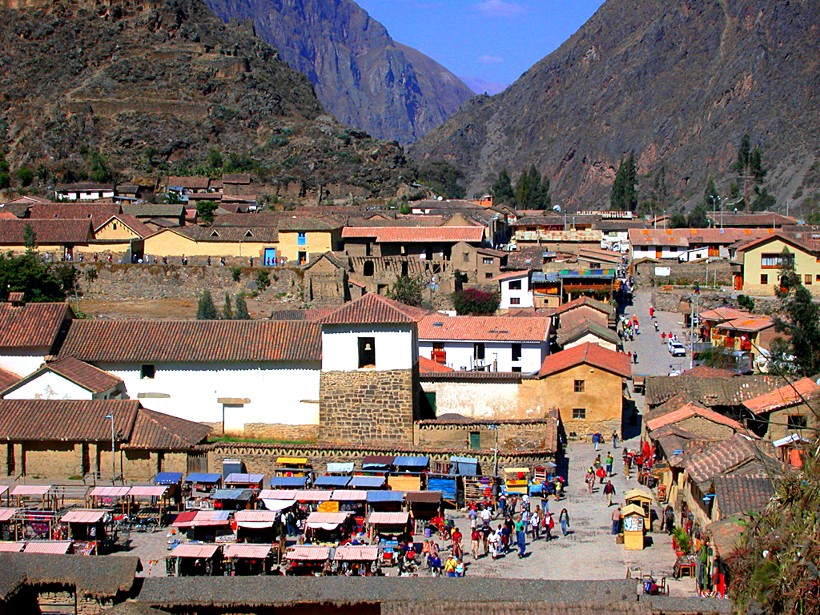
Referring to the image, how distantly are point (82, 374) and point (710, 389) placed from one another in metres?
19.0

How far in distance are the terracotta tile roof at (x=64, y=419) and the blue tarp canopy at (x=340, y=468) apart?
5325mm

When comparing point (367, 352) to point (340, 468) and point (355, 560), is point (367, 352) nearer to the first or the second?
point (340, 468)

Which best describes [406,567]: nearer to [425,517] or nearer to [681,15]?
[425,517]

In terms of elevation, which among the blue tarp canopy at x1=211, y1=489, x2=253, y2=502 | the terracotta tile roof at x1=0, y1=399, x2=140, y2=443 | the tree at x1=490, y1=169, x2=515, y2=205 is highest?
the tree at x1=490, y1=169, x2=515, y2=205

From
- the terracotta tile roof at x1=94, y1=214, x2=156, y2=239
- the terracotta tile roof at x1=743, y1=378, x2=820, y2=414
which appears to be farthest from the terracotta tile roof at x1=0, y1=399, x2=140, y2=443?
the terracotta tile roof at x1=94, y1=214, x2=156, y2=239

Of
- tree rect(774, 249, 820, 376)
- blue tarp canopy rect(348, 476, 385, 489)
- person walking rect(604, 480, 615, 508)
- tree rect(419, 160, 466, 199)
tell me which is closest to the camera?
blue tarp canopy rect(348, 476, 385, 489)

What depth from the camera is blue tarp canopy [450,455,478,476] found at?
92.3 ft

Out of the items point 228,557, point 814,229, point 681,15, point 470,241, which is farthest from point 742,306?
point 681,15

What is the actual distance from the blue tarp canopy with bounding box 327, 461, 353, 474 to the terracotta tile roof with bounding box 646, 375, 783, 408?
10.9 meters

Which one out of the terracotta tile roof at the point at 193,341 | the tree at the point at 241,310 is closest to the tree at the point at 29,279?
the tree at the point at 241,310

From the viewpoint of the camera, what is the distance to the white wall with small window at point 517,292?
57.8 meters

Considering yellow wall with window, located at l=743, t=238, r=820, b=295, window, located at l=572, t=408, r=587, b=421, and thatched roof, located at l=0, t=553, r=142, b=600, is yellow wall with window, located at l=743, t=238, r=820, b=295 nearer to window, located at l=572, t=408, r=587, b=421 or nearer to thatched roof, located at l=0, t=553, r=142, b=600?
window, located at l=572, t=408, r=587, b=421

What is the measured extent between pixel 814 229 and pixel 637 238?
1329cm

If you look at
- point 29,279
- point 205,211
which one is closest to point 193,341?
point 29,279
